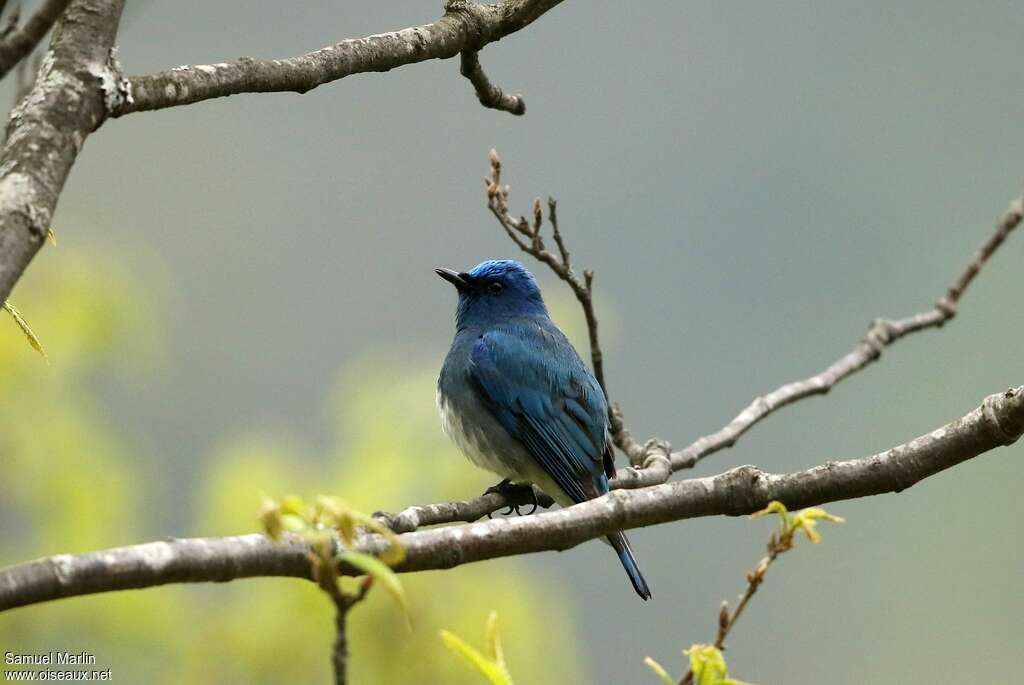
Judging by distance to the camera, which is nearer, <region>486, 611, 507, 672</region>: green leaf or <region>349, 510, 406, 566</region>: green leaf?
<region>349, 510, 406, 566</region>: green leaf

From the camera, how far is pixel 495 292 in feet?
20.6

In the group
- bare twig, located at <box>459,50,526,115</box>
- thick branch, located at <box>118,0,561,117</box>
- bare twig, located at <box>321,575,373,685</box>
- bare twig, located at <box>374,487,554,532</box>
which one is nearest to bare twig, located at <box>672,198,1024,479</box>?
bare twig, located at <box>374,487,554,532</box>

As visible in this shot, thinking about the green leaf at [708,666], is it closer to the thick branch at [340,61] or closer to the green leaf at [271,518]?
the green leaf at [271,518]

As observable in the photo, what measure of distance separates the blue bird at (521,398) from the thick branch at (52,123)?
334 cm

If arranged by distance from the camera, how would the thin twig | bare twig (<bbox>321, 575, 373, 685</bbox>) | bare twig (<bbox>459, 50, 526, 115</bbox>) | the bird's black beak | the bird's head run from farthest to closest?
the bird's black beak → the bird's head → bare twig (<bbox>459, 50, 526, 115</bbox>) → the thin twig → bare twig (<bbox>321, 575, 373, 685</bbox>)

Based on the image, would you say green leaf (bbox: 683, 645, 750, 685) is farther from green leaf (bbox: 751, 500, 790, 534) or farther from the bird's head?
the bird's head

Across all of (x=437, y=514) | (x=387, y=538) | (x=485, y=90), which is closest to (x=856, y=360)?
(x=485, y=90)

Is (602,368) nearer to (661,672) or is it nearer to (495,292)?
(495,292)

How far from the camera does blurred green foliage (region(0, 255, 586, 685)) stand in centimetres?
594

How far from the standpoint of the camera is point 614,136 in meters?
66.7

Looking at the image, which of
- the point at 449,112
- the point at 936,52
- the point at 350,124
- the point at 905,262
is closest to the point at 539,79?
the point at 449,112

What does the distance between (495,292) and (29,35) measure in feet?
14.5

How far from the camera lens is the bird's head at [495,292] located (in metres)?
6.20

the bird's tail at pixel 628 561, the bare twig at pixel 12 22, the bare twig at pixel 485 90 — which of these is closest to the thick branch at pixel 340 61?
the bare twig at pixel 485 90
